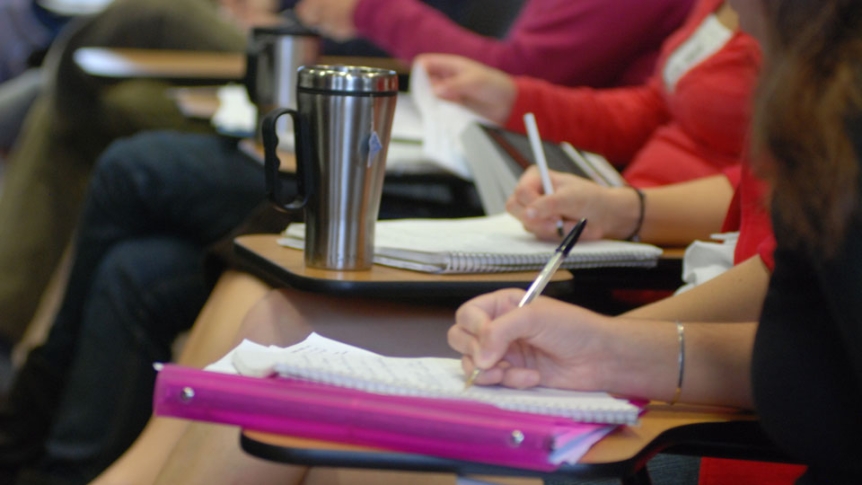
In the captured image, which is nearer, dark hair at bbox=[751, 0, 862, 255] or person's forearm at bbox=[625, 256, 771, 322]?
dark hair at bbox=[751, 0, 862, 255]

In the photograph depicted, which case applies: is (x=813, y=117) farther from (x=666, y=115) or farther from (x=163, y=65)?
(x=163, y=65)

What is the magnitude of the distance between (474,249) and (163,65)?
1.20m


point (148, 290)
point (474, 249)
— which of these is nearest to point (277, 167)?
point (474, 249)

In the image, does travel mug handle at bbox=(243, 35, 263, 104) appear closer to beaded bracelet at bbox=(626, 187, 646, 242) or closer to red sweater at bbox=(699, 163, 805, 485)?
beaded bracelet at bbox=(626, 187, 646, 242)

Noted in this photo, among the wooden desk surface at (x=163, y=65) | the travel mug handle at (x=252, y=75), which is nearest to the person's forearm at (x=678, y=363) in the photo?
the travel mug handle at (x=252, y=75)

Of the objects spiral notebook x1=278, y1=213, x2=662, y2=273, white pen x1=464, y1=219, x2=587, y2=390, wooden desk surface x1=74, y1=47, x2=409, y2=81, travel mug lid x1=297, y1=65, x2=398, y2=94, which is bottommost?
wooden desk surface x1=74, y1=47, x2=409, y2=81

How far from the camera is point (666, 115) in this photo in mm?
1617

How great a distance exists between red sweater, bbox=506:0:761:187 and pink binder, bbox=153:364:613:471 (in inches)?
22.3

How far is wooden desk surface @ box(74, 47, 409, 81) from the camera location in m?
1.86

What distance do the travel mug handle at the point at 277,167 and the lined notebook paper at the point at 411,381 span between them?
0.24 meters

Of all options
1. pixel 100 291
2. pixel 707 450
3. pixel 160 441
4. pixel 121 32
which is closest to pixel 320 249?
pixel 160 441

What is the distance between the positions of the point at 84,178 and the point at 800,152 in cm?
211

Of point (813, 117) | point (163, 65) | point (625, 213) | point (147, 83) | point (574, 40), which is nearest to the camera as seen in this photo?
→ point (813, 117)

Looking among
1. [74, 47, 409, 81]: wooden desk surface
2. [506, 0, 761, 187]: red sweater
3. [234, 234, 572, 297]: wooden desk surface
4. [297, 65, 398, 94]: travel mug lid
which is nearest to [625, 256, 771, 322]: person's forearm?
[234, 234, 572, 297]: wooden desk surface
